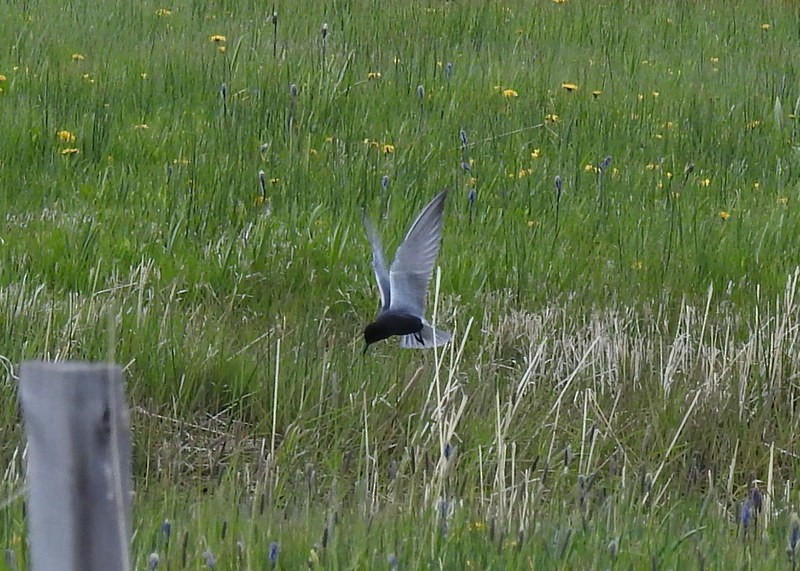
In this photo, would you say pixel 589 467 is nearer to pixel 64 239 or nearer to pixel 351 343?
pixel 351 343

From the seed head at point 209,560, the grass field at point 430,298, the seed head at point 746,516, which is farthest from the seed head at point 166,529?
the seed head at point 746,516

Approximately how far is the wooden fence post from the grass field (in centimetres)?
20

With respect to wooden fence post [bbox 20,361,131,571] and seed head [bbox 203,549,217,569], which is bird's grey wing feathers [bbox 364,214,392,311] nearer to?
seed head [bbox 203,549,217,569]

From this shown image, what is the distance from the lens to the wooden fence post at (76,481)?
4.64 ft

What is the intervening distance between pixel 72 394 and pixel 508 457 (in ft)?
7.53

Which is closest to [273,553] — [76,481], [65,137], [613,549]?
[613,549]

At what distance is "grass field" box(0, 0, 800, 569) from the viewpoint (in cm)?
283

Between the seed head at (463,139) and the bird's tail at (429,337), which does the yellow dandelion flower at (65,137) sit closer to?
the seed head at (463,139)

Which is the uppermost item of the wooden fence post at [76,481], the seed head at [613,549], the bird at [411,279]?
the wooden fence post at [76,481]

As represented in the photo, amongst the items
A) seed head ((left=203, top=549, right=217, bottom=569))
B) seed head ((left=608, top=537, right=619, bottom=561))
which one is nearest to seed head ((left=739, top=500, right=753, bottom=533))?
seed head ((left=608, top=537, right=619, bottom=561))

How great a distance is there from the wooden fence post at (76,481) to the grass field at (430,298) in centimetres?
20

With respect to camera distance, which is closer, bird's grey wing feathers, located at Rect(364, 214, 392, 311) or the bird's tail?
bird's grey wing feathers, located at Rect(364, 214, 392, 311)

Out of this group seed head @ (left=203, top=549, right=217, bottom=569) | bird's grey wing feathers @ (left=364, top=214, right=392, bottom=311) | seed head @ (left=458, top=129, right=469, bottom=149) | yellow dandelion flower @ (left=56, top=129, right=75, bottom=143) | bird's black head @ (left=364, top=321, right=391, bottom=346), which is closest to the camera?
seed head @ (left=203, top=549, right=217, bottom=569)

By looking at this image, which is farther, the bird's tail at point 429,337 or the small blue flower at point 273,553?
the bird's tail at point 429,337
